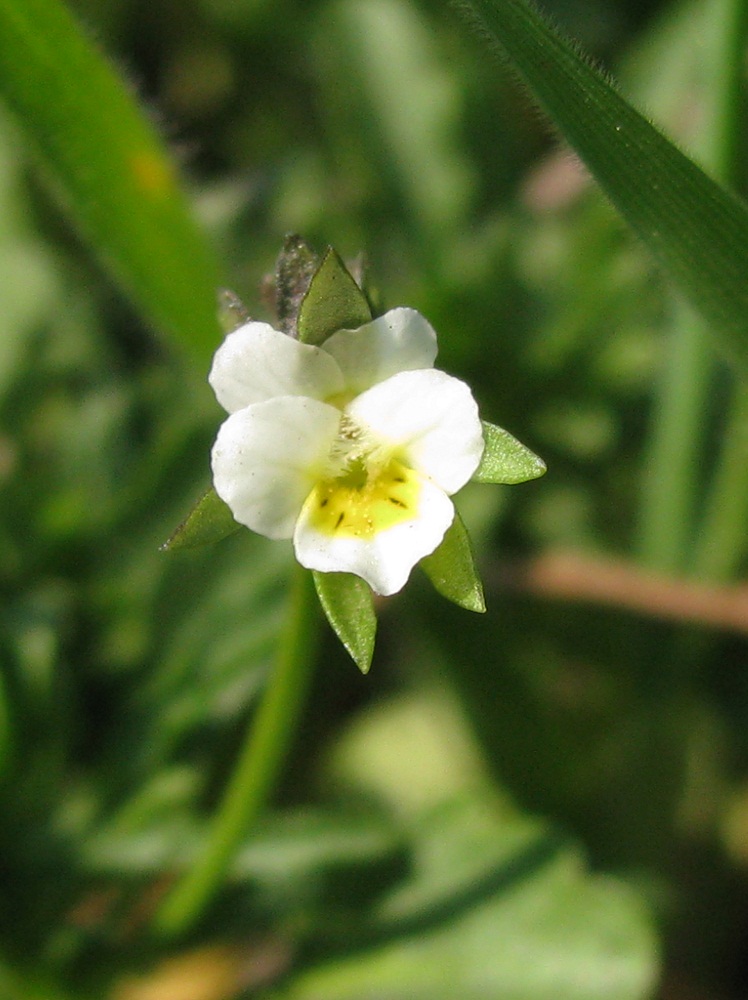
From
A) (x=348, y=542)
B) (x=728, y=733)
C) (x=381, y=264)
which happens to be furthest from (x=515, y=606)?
(x=348, y=542)

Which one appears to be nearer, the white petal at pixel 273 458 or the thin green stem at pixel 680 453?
the white petal at pixel 273 458

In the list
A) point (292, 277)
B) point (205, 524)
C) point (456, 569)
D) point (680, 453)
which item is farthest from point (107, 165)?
point (680, 453)

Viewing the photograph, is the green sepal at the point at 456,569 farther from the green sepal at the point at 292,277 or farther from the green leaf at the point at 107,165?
the green leaf at the point at 107,165

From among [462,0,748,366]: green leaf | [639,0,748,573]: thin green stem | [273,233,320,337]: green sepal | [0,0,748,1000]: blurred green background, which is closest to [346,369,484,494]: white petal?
[273,233,320,337]: green sepal

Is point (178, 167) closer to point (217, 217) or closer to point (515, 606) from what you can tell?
point (217, 217)

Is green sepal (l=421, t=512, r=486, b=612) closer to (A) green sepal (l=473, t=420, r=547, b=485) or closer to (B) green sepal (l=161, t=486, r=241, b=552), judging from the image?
(A) green sepal (l=473, t=420, r=547, b=485)

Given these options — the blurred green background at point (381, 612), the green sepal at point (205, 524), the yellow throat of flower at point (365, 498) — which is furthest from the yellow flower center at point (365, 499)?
the blurred green background at point (381, 612)

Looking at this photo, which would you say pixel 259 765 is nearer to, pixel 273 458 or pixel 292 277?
pixel 273 458
